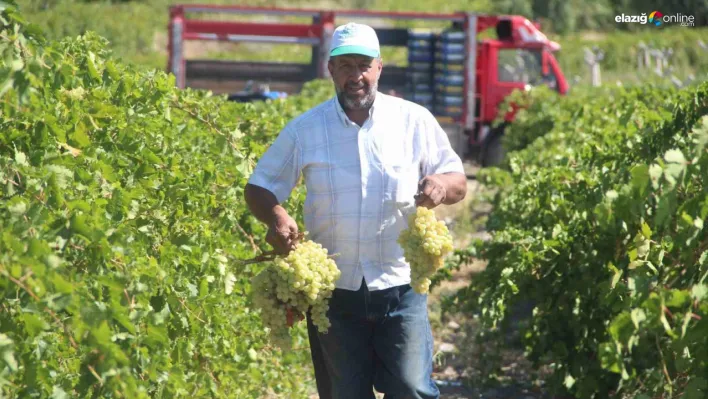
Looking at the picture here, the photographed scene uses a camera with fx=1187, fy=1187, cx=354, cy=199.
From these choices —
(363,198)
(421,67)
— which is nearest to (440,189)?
(363,198)

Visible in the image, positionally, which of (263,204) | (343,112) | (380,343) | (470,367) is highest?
(343,112)

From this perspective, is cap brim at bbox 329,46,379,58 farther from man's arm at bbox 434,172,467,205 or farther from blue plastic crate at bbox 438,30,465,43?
blue plastic crate at bbox 438,30,465,43

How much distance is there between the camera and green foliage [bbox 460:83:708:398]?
3299mm

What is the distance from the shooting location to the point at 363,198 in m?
4.27

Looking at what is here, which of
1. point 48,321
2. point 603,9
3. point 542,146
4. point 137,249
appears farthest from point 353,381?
point 603,9

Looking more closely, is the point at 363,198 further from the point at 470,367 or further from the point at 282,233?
the point at 470,367

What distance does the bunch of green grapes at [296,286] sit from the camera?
13.2 ft

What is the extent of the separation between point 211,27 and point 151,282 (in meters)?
17.7

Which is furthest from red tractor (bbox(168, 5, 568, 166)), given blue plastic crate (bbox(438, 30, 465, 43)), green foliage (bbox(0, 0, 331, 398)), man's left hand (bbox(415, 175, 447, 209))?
man's left hand (bbox(415, 175, 447, 209))

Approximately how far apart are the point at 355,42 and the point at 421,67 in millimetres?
16157

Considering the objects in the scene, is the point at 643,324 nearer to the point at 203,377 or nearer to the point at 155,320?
the point at 155,320

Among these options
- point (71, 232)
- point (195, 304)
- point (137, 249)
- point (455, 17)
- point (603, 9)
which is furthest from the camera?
point (603, 9)

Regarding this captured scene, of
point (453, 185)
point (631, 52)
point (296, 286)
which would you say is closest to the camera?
point (296, 286)

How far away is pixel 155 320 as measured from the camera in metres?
3.44
